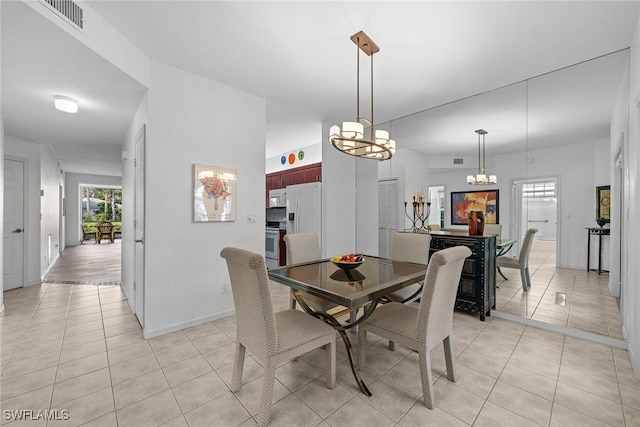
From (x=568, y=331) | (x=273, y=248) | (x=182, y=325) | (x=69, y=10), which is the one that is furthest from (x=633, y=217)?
(x=273, y=248)

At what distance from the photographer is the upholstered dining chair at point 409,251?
2.60 m

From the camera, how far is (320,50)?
2473mm

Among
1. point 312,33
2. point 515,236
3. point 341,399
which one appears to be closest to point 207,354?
point 341,399

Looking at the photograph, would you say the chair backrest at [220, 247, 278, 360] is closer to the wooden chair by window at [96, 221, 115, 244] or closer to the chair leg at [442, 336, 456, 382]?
the chair leg at [442, 336, 456, 382]

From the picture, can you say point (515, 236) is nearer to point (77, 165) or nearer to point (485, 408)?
point (485, 408)

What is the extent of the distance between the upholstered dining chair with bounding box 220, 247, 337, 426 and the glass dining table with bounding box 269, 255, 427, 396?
0.20 metres

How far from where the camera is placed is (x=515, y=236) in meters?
3.24

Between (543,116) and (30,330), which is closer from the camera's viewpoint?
(30,330)

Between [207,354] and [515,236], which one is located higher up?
[515,236]

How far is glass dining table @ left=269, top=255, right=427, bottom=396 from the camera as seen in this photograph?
64.9 inches

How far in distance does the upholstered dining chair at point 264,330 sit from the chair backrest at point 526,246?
264 cm

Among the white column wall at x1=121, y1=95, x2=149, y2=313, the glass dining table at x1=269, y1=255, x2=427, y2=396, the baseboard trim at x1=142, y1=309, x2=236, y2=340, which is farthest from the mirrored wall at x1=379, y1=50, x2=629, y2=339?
the white column wall at x1=121, y1=95, x2=149, y2=313

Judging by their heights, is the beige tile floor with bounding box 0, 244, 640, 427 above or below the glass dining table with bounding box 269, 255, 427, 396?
below

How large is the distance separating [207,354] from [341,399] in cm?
124
